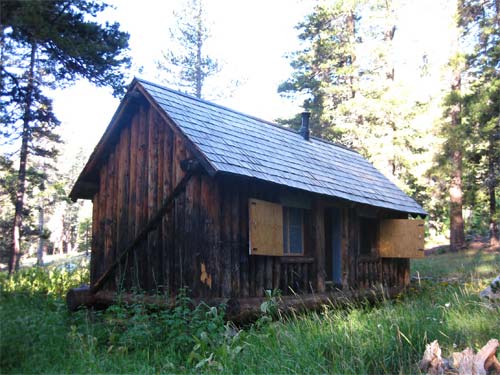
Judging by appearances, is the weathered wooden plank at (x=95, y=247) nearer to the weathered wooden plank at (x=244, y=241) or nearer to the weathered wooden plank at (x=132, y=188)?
the weathered wooden plank at (x=132, y=188)

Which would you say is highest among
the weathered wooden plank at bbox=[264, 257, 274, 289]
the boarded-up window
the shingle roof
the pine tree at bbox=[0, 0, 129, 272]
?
the pine tree at bbox=[0, 0, 129, 272]

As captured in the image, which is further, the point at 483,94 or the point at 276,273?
the point at 483,94

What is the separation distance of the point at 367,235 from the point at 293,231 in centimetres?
373

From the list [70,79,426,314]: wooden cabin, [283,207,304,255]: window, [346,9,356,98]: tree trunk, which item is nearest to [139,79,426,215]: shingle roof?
[70,79,426,314]: wooden cabin

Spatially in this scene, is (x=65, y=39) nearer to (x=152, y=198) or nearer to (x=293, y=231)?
(x=152, y=198)

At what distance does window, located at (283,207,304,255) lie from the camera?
9796 millimetres

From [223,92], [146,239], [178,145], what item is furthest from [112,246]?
[223,92]

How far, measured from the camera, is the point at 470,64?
67.3 ft

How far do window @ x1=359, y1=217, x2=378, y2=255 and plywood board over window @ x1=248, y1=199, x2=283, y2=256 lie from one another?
15.5 ft

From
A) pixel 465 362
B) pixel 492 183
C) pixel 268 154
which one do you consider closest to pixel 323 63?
pixel 492 183

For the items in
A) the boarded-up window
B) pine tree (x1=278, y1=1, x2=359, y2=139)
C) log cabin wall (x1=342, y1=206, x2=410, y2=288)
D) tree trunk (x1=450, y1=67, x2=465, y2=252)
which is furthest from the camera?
pine tree (x1=278, y1=1, x2=359, y2=139)

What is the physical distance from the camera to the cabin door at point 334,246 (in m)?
11.4

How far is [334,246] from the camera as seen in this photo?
1173 cm

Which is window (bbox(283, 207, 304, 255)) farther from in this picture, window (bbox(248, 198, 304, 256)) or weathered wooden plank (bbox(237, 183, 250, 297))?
weathered wooden plank (bbox(237, 183, 250, 297))
